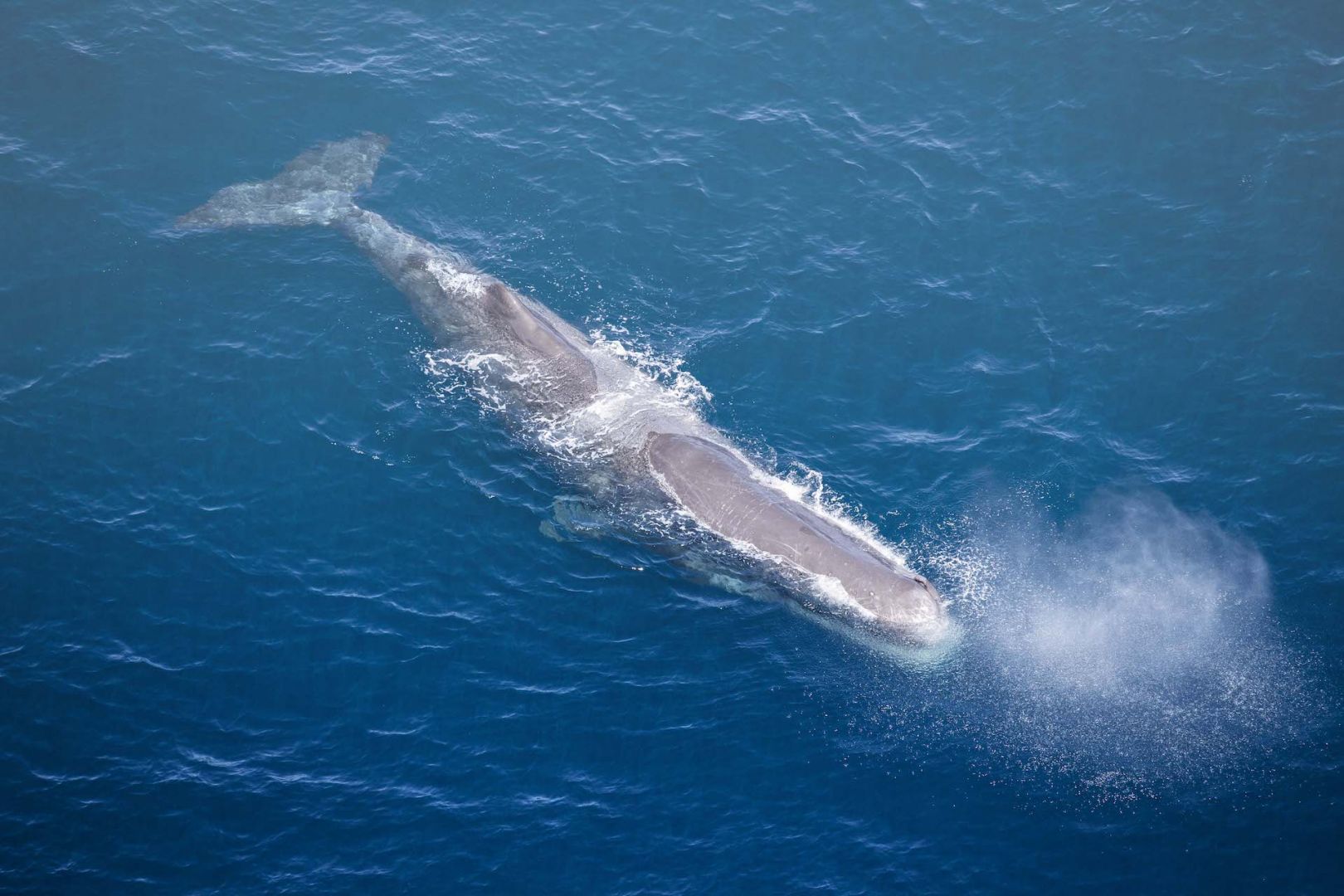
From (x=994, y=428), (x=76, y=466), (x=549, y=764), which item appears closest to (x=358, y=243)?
(x=76, y=466)

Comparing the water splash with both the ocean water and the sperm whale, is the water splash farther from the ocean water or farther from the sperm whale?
the sperm whale

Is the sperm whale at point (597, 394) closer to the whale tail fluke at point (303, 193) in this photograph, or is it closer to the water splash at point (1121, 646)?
the whale tail fluke at point (303, 193)

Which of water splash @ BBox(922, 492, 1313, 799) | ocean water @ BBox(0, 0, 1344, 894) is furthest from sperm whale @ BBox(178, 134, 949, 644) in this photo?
water splash @ BBox(922, 492, 1313, 799)

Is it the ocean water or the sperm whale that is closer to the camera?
the ocean water

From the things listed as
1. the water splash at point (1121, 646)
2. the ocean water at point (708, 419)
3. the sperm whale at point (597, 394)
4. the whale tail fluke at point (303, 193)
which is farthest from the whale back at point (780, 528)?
the whale tail fluke at point (303, 193)

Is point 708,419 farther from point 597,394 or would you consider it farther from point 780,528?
point 780,528

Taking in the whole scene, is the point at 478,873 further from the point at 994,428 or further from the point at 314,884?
the point at 994,428
